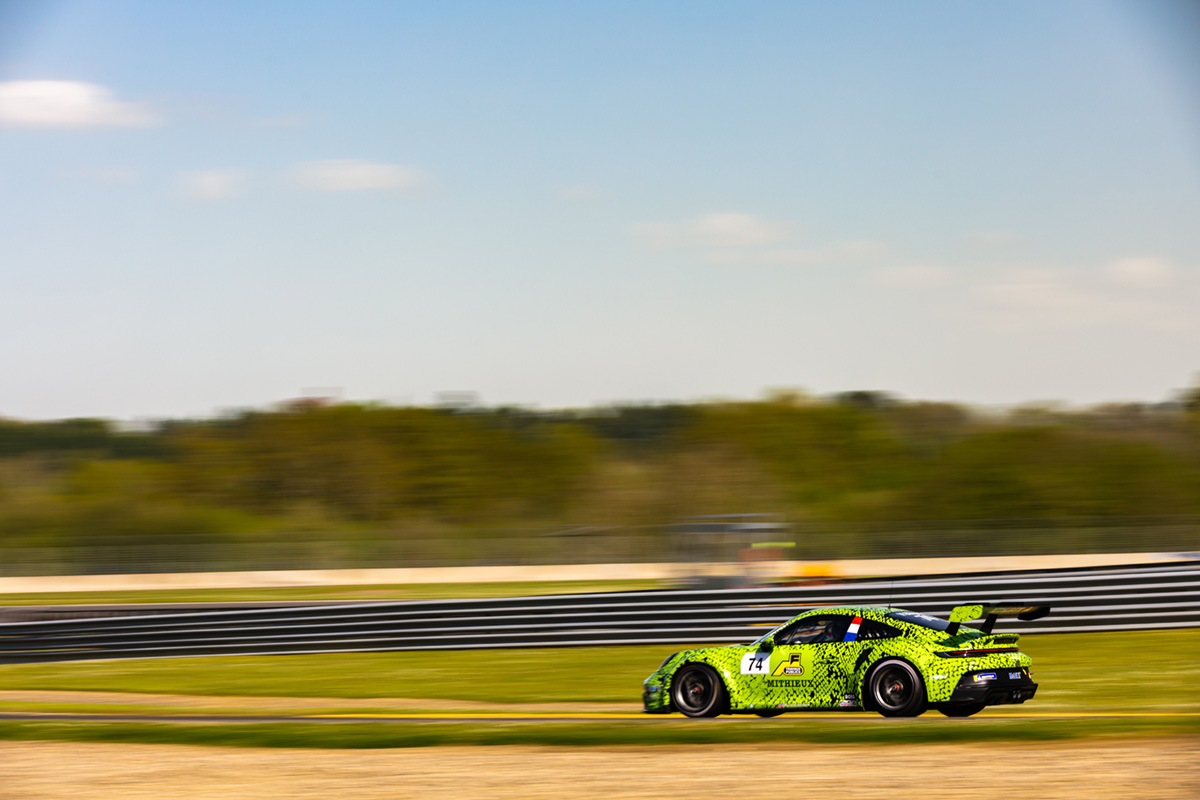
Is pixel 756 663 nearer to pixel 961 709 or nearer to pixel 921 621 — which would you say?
pixel 921 621

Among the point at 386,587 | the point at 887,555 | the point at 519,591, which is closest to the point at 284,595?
the point at 386,587

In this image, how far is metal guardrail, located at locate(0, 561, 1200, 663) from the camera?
16312mm

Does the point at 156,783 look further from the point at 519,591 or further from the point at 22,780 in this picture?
the point at 519,591

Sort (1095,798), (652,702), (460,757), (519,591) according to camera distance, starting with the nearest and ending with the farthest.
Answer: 1. (1095,798)
2. (460,757)
3. (652,702)
4. (519,591)

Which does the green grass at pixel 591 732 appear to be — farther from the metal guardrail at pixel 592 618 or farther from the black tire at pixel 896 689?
the metal guardrail at pixel 592 618

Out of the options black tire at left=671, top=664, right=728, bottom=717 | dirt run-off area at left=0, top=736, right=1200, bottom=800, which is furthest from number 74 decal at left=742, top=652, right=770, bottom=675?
dirt run-off area at left=0, top=736, right=1200, bottom=800

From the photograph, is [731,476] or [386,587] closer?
[386,587]

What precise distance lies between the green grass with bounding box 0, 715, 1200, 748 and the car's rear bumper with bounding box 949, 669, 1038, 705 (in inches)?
12.5

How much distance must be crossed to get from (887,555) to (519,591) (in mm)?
15497

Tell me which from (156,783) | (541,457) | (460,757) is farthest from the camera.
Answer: (541,457)

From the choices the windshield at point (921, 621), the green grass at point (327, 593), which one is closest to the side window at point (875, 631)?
the windshield at point (921, 621)

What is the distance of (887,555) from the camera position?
146 ft

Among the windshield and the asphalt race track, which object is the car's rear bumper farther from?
the asphalt race track

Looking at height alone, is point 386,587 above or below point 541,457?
below
